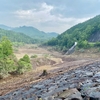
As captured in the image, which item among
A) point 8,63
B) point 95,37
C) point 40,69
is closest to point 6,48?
point 8,63

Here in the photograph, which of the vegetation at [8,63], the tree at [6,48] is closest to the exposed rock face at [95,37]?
the vegetation at [8,63]

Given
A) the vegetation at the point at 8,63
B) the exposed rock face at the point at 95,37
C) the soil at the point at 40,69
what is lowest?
the soil at the point at 40,69

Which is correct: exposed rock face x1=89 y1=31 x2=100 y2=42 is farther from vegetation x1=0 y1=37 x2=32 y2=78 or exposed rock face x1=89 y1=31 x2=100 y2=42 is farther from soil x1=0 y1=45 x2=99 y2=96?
vegetation x1=0 y1=37 x2=32 y2=78

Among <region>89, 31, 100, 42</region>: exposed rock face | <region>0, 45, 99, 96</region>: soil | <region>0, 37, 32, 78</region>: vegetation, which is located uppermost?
<region>89, 31, 100, 42</region>: exposed rock face

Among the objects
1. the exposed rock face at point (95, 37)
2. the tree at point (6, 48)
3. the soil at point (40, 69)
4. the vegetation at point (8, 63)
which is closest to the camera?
the soil at point (40, 69)

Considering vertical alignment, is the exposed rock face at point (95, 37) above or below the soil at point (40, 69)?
above

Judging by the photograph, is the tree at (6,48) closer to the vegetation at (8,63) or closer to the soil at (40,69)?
the vegetation at (8,63)

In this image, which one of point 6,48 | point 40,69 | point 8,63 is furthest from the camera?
point 40,69

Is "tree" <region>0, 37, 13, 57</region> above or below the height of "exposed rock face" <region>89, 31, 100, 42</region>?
below

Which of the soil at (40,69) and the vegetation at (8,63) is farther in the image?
the vegetation at (8,63)

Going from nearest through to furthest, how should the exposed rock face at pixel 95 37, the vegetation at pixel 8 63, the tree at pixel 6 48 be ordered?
the vegetation at pixel 8 63
the tree at pixel 6 48
the exposed rock face at pixel 95 37

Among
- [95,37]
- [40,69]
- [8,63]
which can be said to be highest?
[95,37]

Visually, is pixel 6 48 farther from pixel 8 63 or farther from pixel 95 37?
pixel 95 37

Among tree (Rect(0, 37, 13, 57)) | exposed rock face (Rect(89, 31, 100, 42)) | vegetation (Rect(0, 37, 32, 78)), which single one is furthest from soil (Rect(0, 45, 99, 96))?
exposed rock face (Rect(89, 31, 100, 42))
